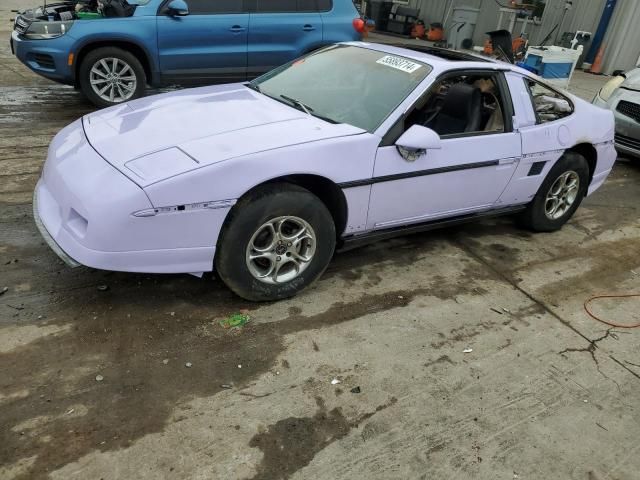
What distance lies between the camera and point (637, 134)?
6805mm

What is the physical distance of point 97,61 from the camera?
263 inches

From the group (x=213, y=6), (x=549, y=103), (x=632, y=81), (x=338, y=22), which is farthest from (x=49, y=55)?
(x=632, y=81)

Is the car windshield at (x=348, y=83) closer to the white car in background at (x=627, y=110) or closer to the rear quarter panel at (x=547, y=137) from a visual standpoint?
the rear quarter panel at (x=547, y=137)

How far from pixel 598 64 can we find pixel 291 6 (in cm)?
968

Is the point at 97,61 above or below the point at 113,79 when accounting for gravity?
above

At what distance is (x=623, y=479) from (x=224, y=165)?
241 cm

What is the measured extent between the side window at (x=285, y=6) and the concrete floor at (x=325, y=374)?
4.56 m

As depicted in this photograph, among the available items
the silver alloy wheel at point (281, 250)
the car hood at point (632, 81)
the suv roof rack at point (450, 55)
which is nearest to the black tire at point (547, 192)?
the suv roof rack at point (450, 55)

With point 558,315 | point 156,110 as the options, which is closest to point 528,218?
point 558,315

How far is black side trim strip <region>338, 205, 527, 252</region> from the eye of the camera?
3555mm

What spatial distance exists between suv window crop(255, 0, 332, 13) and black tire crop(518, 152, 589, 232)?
4.56 meters

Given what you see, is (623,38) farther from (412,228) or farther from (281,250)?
(281,250)

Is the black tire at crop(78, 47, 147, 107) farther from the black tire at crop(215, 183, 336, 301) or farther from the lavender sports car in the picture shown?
the black tire at crop(215, 183, 336, 301)

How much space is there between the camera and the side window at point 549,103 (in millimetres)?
4461
